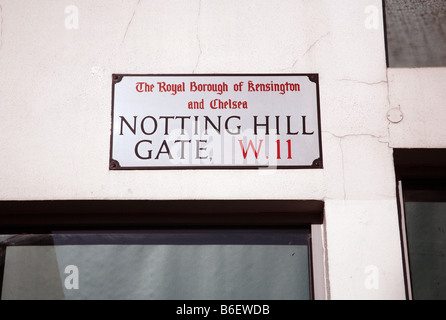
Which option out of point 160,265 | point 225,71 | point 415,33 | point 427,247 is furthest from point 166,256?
point 415,33

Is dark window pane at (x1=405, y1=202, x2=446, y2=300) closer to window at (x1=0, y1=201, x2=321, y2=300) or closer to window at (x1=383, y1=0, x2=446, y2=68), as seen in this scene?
window at (x1=0, y1=201, x2=321, y2=300)

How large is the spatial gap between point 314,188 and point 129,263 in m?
1.10

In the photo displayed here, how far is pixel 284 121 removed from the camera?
311cm

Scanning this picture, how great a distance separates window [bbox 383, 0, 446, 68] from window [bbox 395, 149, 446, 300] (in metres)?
0.57

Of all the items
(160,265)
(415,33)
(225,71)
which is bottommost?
(160,265)

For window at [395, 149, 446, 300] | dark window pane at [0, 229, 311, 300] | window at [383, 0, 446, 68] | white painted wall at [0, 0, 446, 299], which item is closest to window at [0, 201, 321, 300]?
dark window pane at [0, 229, 311, 300]

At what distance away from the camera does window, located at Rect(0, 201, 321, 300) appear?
121 inches

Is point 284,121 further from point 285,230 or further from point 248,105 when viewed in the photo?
point 285,230

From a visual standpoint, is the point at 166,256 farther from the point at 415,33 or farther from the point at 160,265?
the point at 415,33

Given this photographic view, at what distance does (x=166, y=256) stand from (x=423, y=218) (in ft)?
4.80

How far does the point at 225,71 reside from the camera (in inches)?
126

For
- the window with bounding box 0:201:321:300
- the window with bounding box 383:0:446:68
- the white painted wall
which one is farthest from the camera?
the window with bounding box 383:0:446:68

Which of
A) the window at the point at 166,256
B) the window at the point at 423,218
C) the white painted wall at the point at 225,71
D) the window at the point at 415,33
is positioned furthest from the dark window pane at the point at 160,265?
the window at the point at 415,33
